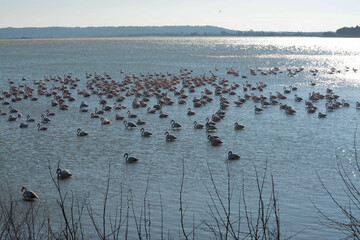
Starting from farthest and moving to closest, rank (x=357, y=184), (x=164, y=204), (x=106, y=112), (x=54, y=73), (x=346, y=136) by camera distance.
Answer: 1. (x=54, y=73)
2. (x=106, y=112)
3. (x=346, y=136)
4. (x=357, y=184)
5. (x=164, y=204)

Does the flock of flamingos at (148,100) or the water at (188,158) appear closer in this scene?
the water at (188,158)

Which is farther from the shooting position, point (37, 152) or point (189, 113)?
point (189, 113)

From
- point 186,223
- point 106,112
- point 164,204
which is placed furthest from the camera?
point 106,112

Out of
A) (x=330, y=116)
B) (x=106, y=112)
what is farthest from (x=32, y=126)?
(x=330, y=116)

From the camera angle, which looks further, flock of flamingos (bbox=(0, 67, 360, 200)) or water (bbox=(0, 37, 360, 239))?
flock of flamingos (bbox=(0, 67, 360, 200))

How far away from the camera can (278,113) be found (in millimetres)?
27469

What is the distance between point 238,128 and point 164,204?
420 inches

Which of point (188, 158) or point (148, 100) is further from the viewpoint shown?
point (148, 100)

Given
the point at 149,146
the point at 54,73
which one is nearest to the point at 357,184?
the point at 149,146

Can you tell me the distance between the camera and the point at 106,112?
2805 centimetres

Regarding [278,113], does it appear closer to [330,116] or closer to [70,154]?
[330,116]

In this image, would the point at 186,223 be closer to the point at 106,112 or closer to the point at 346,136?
the point at 346,136

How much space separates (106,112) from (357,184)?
1654 cm

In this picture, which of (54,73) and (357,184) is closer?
(357,184)
